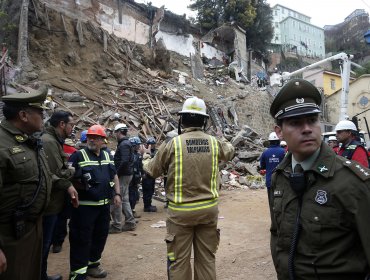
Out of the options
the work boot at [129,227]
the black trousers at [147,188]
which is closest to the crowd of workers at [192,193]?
the work boot at [129,227]

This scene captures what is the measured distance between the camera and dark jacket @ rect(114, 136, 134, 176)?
611cm

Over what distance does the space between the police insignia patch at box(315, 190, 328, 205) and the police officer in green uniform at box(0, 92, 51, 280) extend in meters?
2.09

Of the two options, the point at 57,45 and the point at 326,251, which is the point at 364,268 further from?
the point at 57,45

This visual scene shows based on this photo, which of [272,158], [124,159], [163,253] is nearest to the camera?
[163,253]

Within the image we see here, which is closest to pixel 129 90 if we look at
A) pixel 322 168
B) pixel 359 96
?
pixel 322 168

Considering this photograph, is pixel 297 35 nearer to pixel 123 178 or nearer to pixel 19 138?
pixel 123 178

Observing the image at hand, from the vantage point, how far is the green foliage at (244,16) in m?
30.4

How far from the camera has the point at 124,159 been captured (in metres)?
6.11

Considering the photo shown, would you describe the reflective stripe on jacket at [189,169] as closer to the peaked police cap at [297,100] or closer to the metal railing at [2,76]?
the peaked police cap at [297,100]

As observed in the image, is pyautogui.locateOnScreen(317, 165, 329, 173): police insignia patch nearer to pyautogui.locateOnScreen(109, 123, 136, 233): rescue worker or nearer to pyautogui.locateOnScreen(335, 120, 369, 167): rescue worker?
pyautogui.locateOnScreen(335, 120, 369, 167): rescue worker

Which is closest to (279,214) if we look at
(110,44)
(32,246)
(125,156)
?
(32,246)

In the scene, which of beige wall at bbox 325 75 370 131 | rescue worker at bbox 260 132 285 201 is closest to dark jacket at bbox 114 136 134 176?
rescue worker at bbox 260 132 285 201

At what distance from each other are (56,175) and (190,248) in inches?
71.2

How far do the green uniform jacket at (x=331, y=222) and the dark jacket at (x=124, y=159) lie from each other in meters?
4.83
